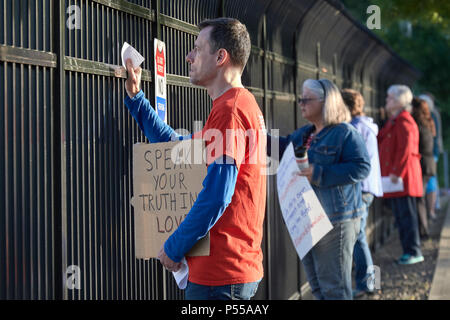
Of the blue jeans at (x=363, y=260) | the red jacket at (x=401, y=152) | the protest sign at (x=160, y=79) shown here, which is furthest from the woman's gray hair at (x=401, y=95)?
the protest sign at (x=160, y=79)

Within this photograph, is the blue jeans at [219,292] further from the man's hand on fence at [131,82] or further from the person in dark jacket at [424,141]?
the person in dark jacket at [424,141]

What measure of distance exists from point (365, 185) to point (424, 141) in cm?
441

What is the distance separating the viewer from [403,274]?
31.7 feet

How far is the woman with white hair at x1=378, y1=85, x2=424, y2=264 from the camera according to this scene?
10.1 meters

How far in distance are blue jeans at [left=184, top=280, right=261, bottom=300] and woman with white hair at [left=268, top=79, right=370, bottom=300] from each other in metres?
2.38

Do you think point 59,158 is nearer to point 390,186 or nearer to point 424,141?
point 390,186

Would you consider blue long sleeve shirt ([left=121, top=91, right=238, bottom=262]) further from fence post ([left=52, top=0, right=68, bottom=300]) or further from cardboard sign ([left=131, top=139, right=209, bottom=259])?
fence post ([left=52, top=0, right=68, bottom=300])

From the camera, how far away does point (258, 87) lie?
6.30 meters

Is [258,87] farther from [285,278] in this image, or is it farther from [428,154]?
[428,154]

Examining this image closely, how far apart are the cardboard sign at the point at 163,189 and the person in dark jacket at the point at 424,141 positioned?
29.1ft

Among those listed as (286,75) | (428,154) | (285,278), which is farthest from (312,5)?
(428,154)

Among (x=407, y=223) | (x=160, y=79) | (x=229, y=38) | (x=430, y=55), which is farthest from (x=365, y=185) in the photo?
(x=430, y=55)

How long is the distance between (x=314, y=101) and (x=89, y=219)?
2.61 m

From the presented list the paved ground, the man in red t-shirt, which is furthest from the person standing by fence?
the man in red t-shirt
